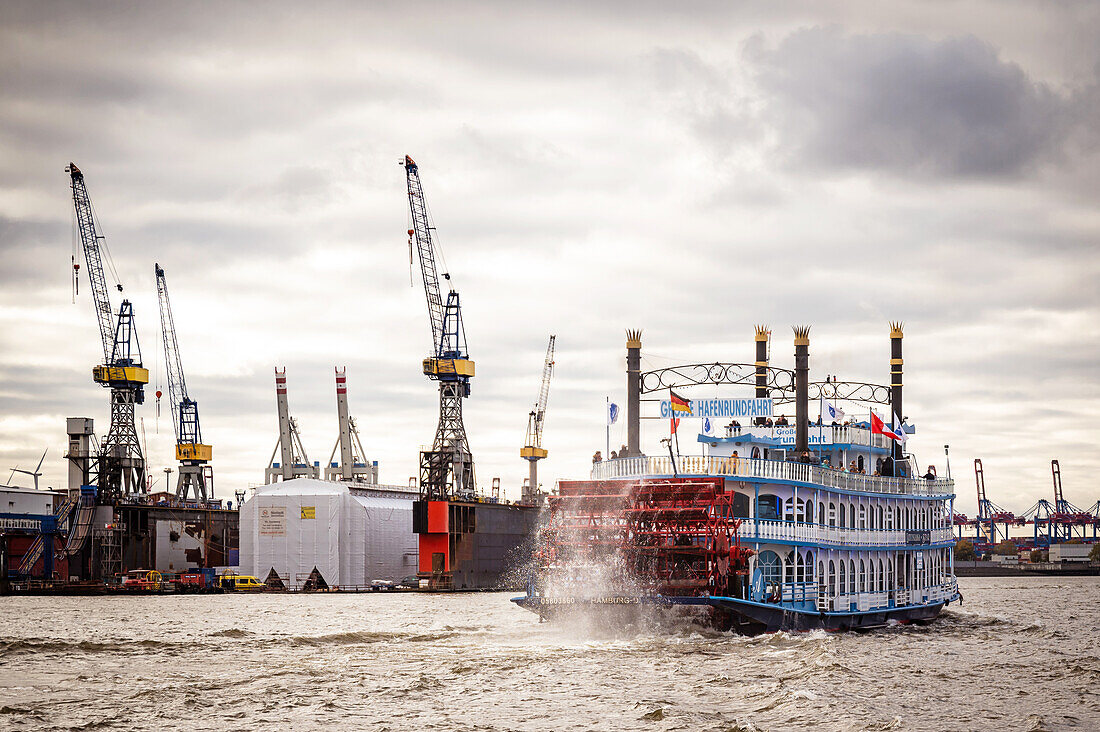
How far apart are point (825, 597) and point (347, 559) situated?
2738 inches

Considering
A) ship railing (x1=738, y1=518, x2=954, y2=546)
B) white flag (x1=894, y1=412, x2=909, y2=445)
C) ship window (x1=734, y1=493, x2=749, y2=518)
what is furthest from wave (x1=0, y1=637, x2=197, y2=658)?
white flag (x1=894, y1=412, x2=909, y2=445)

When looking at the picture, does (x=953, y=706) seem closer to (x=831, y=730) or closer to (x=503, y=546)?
(x=831, y=730)

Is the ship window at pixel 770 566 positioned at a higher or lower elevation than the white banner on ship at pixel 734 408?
lower

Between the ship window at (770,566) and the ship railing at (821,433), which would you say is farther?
the ship railing at (821,433)

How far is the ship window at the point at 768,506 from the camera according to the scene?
43.4 m

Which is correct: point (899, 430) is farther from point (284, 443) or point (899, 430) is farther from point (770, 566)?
point (284, 443)

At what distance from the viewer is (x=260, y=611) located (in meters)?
71.2

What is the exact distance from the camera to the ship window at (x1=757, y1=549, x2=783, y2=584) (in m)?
42.9

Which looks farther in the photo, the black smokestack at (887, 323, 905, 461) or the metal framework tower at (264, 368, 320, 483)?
the metal framework tower at (264, 368, 320, 483)

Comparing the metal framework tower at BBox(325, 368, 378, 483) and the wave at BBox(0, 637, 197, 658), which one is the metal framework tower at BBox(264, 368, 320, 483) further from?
the wave at BBox(0, 637, 197, 658)

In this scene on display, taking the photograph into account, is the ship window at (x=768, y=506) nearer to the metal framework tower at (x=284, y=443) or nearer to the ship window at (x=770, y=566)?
the ship window at (x=770, y=566)

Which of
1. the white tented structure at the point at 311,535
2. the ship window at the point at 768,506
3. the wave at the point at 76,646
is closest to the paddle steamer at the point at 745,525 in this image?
the ship window at the point at 768,506

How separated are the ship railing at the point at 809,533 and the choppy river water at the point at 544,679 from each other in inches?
127

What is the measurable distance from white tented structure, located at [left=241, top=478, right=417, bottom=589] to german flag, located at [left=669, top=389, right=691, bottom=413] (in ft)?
216
